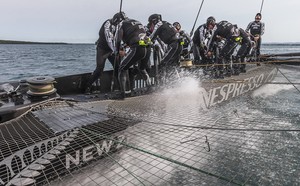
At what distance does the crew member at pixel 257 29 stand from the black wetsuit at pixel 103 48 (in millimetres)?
9367

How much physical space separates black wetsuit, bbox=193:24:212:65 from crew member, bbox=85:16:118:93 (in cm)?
436

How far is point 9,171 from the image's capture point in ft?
9.61

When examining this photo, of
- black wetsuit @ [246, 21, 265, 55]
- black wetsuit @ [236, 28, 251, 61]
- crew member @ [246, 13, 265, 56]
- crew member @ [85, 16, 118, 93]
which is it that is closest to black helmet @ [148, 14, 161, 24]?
crew member @ [85, 16, 118, 93]

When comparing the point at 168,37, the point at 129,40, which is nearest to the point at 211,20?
the point at 168,37

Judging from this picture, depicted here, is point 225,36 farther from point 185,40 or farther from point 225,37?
point 185,40

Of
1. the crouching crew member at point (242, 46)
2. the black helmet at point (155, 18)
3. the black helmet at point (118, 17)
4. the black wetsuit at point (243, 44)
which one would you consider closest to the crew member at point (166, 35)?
the black helmet at point (155, 18)

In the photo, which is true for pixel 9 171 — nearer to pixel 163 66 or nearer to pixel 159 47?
pixel 163 66

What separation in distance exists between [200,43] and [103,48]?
4.77 meters

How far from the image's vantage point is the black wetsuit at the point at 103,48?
268 inches

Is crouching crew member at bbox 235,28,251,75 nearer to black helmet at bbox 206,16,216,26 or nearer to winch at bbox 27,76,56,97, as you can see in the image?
black helmet at bbox 206,16,216,26

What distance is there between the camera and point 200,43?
1067 centimetres

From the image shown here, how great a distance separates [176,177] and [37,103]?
357 cm

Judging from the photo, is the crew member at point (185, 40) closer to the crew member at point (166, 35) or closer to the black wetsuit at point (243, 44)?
the black wetsuit at point (243, 44)

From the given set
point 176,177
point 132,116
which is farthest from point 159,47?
point 176,177
